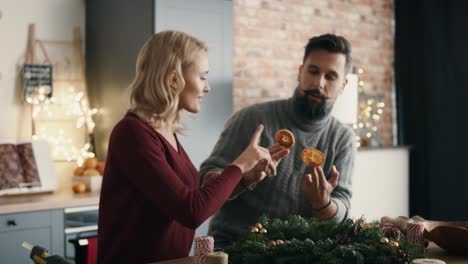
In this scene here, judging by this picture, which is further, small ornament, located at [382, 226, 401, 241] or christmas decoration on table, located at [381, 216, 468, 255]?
christmas decoration on table, located at [381, 216, 468, 255]

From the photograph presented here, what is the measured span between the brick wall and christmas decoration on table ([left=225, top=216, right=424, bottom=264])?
2.78 meters

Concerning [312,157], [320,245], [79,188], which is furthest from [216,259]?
[79,188]

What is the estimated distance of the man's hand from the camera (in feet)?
7.67

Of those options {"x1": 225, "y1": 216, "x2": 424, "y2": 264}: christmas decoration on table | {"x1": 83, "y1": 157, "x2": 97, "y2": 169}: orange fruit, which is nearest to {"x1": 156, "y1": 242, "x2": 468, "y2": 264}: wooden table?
{"x1": 225, "y1": 216, "x2": 424, "y2": 264}: christmas decoration on table

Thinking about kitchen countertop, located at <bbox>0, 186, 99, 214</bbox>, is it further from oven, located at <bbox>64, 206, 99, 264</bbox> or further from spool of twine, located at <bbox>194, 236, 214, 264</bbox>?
spool of twine, located at <bbox>194, 236, 214, 264</bbox>

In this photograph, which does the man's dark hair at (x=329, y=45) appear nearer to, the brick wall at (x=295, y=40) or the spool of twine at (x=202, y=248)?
the spool of twine at (x=202, y=248)

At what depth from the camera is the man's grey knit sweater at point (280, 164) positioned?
256cm

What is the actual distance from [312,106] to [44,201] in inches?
64.5

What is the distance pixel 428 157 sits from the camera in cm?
546

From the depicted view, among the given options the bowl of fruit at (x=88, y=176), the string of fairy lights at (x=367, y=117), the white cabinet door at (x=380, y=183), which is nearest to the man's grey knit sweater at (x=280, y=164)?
the bowl of fruit at (x=88, y=176)

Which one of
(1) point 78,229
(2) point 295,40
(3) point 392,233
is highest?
(2) point 295,40

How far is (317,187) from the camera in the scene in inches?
92.9

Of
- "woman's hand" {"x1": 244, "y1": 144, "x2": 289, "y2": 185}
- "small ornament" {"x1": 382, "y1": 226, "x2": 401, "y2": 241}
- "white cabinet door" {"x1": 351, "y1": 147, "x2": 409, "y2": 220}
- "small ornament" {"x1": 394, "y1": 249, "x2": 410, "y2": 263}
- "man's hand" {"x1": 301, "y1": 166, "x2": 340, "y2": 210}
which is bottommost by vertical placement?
"white cabinet door" {"x1": 351, "y1": 147, "x2": 409, "y2": 220}

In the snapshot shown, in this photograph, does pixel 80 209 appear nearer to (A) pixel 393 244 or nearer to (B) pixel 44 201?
(B) pixel 44 201
